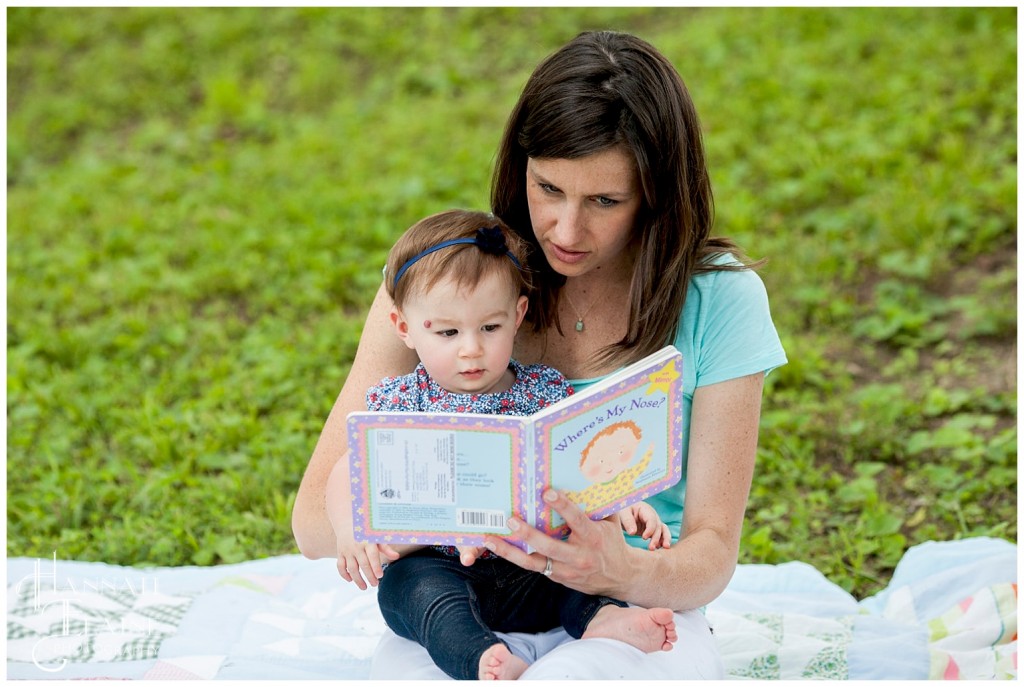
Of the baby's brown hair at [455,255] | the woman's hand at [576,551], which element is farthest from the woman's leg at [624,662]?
the baby's brown hair at [455,255]

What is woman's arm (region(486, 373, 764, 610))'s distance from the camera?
2.26 metres

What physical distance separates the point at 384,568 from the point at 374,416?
1.65ft

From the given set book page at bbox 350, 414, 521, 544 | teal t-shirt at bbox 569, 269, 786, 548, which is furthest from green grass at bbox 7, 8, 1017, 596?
book page at bbox 350, 414, 521, 544

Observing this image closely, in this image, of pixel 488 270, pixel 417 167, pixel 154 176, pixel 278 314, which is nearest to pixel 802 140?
pixel 417 167

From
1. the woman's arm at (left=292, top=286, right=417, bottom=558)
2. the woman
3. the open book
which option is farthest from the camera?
the woman's arm at (left=292, top=286, right=417, bottom=558)

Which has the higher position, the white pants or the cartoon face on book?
the cartoon face on book

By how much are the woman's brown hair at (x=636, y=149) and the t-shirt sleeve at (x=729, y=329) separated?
0.14 ft

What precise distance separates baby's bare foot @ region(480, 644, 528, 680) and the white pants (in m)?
0.04

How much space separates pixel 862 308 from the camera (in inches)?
198

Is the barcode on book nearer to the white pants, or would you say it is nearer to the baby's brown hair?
the white pants

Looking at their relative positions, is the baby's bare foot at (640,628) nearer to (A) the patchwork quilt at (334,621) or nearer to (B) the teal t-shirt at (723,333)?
(B) the teal t-shirt at (723,333)

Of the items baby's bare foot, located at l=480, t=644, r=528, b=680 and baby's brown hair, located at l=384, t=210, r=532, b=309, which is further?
baby's brown hair, located at l=384, t=210, r=532, b=309

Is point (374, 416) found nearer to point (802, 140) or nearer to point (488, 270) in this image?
point (488, 270)

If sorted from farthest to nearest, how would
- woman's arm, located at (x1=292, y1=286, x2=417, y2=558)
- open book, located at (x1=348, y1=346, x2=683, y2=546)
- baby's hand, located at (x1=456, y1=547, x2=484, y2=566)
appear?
woman's arm, located at (x1=292, y1=286, x2=417, y2=558) < baby's hand, located at (x1=456, y1=547, x2=484, y2=566) < open book, located at (x1=348, y1=346, x2=683, y2=546)
